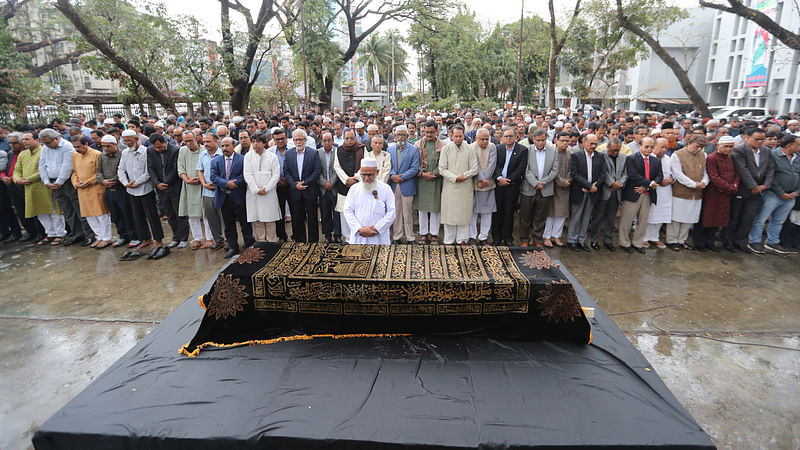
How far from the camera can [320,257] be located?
3.71 metres

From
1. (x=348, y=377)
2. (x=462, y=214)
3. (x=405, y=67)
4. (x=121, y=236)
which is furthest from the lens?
(x=405, y=67)

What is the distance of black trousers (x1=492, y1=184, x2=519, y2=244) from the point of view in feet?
22.3

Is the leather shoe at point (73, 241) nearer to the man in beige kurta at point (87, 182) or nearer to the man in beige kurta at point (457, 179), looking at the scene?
the man in beige kurta at point (87, 182)

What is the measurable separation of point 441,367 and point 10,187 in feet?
27.8

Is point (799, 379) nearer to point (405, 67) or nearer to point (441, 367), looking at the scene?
point (441, 367)

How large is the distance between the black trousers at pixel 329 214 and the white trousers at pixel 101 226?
12.0 feet

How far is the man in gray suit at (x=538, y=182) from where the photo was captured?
6.60 m

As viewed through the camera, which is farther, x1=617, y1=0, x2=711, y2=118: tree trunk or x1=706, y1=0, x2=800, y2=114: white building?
x1=706, y1=0, x2=800, y2=114: white building

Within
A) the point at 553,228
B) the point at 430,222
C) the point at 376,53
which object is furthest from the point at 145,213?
the point at 376,53

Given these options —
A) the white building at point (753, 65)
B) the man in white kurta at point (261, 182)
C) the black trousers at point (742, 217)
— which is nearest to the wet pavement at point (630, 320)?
the black trousers at point (742, 217)

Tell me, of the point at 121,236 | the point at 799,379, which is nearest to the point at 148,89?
the point at 121,236

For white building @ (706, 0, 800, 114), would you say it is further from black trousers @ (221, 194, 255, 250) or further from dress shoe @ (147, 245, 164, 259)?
dress shoe @ (147, 245, 164, 259)

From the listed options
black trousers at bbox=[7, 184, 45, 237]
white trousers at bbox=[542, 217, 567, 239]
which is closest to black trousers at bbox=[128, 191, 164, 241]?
black trousers at bbox=[7, 184, 45, 237]

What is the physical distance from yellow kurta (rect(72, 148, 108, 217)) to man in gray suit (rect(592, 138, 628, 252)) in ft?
26.6
